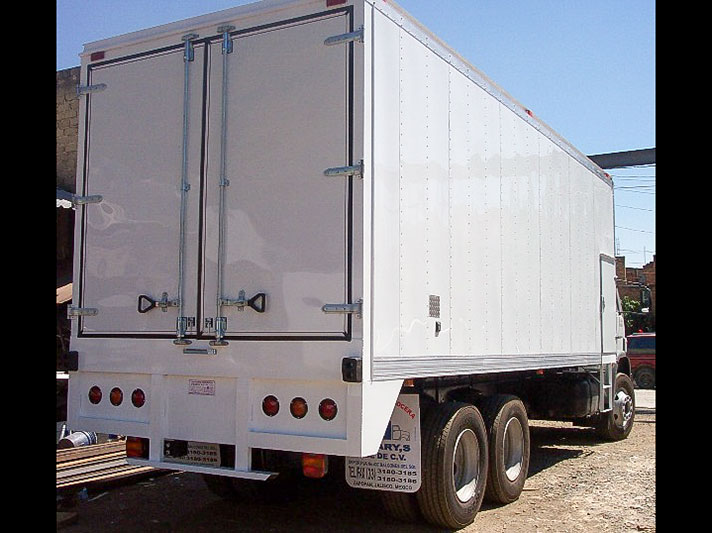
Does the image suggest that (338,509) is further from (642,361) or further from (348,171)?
(642,361)

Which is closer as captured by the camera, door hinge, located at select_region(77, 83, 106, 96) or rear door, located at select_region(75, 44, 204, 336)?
rear door, located at select_region(75, 44, 204, 336)

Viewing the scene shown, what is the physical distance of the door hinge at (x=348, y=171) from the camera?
525 centimetres

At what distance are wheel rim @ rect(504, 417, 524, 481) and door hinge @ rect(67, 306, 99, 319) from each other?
383 cm

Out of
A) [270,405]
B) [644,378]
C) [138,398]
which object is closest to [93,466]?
[138,398]

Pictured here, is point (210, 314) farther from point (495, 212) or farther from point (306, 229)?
point (495, 212)

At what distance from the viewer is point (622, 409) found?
38.9ft

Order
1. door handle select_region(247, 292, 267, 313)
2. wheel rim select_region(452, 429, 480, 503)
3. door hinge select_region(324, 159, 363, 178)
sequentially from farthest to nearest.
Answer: wheel rim select_region(452, 429, 480, 503), door handle select_region(247, 292, 267, 313), door hinge select_region(324, 159, 363, 178)

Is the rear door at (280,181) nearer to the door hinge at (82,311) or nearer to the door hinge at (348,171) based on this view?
the door hinge at (348,171)

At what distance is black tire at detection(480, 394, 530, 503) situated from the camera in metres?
7.09

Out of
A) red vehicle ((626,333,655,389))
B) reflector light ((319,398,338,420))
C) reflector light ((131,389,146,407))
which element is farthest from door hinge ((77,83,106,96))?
red vehicle ((626,333,655,389))

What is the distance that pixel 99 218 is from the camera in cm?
645

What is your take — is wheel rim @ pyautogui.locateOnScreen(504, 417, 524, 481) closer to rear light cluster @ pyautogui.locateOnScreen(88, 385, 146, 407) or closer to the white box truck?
the white box truck

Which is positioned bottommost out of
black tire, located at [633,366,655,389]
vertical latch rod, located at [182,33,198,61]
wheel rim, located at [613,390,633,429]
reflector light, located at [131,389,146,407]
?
black tire, located at [633,366,655,389]

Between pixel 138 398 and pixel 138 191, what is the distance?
160cm
